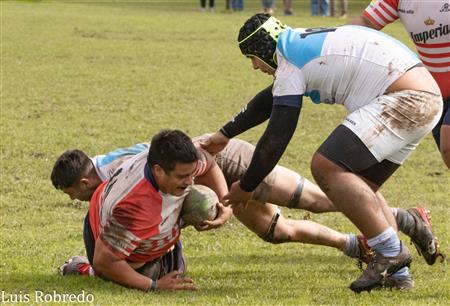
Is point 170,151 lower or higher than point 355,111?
lower

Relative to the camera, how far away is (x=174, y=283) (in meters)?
6.75

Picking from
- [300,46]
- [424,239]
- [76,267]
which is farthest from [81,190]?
[424,239]

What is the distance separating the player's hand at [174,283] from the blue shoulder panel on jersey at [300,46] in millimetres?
1485

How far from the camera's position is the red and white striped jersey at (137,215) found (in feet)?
21.5

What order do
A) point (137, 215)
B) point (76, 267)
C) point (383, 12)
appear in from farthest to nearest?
point (383, 12) → point (76, 267) → point (137, 215)

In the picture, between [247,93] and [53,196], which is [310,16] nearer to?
[247,93]

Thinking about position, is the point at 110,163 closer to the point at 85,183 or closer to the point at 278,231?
the point at 85,183

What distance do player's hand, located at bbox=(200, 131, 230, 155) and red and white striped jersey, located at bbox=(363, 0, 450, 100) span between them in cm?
155

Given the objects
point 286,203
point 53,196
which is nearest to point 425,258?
point 286,203

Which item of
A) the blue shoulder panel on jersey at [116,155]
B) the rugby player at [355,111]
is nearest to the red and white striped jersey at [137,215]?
the rugby player at [355,111]

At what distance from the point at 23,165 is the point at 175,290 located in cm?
509

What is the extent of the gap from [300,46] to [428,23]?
175 centimetres

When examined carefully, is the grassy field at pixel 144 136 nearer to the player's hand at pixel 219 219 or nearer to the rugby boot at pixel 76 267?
the rugby boot at pixel 76 267

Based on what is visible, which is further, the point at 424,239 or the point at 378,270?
the point at 424,239
